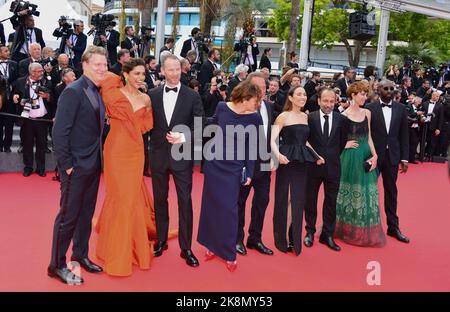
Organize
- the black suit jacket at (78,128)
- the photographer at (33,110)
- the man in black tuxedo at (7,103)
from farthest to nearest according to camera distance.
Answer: the man in black tuxedo at (7,103) → the photographer at (33,110) → the black suit jacket at (78,128)

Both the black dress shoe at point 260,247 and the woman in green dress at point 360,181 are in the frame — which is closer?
the black dress shoe at point 260,247

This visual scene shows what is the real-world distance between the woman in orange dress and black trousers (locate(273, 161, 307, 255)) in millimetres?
1363

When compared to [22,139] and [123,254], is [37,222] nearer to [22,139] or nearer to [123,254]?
[123,254]

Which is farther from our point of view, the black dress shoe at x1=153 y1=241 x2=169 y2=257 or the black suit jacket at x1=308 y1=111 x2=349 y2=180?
the black suit jacket at x1=308 y1=111 x2=349 y2=180

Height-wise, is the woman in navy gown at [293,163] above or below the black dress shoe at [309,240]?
above

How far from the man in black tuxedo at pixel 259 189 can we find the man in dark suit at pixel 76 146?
1.43m

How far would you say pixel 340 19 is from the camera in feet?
104

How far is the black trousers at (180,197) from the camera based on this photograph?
4289 millimetres

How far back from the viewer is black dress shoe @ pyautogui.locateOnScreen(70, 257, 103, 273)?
Result: 400cm

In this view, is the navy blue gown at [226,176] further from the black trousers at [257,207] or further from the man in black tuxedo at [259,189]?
the black trousers at [257,207]

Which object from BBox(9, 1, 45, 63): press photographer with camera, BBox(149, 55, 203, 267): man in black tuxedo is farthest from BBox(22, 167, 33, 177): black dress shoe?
BBox(149, 55, 203, 267): man in black tuxedo

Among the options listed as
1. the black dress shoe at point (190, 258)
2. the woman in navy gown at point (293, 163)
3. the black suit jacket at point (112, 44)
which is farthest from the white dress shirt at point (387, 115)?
the black suit jacket at point (112, 44)

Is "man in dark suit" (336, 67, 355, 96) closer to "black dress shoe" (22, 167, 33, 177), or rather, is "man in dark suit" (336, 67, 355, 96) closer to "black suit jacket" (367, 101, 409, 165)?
"black suit jacket" (367, 101, 409, 165)
